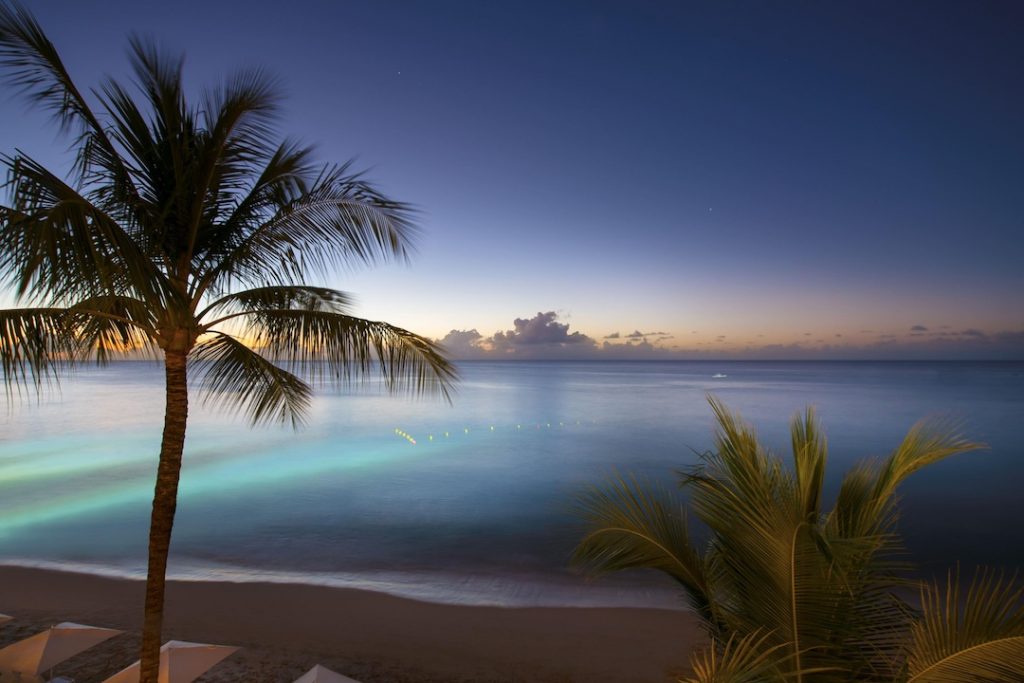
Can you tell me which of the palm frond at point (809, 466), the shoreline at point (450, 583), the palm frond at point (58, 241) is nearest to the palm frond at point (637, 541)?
the palm frond at point (809, 466)

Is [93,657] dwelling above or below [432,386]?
below

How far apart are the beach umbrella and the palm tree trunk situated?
7.92 ft

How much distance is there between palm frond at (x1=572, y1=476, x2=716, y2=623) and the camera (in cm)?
379

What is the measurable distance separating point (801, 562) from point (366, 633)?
28.7ft

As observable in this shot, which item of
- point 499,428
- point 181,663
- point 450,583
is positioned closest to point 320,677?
point 181,663

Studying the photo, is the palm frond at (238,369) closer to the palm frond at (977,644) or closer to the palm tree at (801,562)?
the palm tree at (801,562)

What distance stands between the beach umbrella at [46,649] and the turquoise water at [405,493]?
5941 mm

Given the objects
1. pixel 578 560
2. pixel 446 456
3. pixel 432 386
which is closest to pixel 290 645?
pixel 432 386

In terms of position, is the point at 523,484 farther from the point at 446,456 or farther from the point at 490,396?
the point at 490,396

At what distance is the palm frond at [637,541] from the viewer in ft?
12.4

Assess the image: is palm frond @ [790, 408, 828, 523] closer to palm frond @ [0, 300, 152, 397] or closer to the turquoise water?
the turquoise water

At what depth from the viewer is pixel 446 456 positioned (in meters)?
31.7

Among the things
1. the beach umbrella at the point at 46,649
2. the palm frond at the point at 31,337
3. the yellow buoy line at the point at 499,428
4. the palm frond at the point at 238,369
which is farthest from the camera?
the yellow buoy line at the point at 499,428

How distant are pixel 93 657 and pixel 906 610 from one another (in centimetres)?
1060
